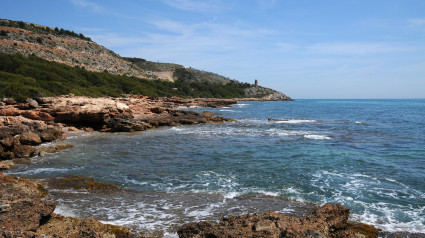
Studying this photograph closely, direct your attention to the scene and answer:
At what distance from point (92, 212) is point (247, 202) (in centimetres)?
467

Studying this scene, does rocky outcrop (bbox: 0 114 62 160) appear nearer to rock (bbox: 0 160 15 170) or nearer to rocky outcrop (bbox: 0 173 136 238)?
rock (bbox: 0 160 15 170)

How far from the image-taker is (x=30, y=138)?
58.0ft

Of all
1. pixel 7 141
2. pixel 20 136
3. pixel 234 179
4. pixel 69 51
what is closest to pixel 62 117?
pixel 20 136

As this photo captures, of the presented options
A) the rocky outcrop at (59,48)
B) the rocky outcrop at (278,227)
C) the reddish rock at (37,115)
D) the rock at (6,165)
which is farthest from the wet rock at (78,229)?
the rocky outcrop at (59,48)

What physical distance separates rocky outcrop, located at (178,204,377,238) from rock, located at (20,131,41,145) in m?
15.9

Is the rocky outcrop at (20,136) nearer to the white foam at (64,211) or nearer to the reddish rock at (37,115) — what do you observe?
the reddish rock at (37,115)

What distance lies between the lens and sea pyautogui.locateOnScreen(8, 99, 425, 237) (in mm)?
8016

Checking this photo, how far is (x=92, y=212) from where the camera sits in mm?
7953

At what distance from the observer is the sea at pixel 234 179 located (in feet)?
26.3

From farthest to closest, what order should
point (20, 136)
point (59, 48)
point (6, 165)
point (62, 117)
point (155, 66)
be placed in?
1. point (155, 66)
2. point (59, 48)
3. point (62, 117)
4. point (20, 136)
5. point (6, 165)

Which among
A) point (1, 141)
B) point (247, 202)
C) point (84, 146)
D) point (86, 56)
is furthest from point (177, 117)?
point (86, 56)

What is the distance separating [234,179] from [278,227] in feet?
19.8

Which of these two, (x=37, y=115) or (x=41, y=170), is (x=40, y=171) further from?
(x=37, y=115)

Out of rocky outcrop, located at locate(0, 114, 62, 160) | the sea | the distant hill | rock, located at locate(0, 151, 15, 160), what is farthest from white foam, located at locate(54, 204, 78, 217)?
the distant hill
